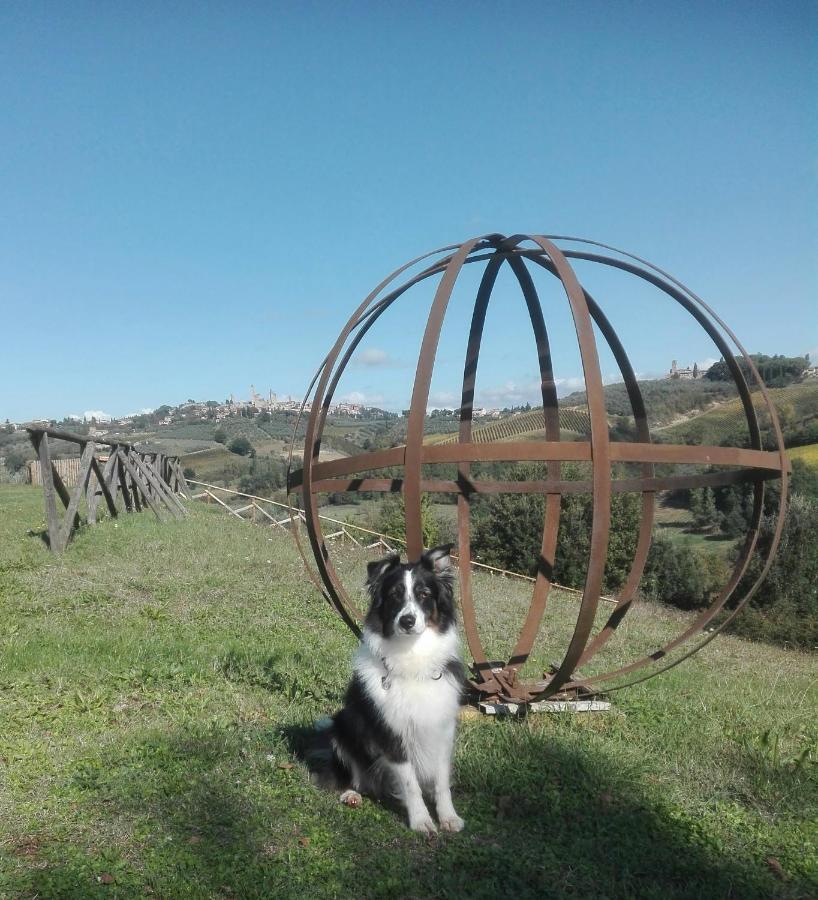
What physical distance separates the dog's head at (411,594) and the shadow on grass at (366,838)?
A: 3.39 ft

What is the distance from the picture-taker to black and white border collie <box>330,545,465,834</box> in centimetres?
371

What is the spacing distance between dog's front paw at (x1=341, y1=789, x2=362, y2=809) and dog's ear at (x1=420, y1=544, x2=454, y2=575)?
1.33 metres

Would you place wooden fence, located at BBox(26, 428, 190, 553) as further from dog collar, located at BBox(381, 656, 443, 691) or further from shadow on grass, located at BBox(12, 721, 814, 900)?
dog collar, located at BBox(381, 656, 443, 691)

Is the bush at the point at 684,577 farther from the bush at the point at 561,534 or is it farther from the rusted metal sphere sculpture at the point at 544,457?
the rusted metal sphere sculpture at the point at 544,457

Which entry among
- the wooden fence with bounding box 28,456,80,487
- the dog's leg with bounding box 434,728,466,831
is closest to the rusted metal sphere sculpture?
the dog's leg with bounding box 434,728,466,831

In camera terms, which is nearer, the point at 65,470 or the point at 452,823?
the point at 452,823

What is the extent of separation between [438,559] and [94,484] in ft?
41.4

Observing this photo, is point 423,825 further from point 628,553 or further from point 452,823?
point 628,553

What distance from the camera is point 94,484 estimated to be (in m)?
14.6

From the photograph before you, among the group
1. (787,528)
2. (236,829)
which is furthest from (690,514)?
(236,829)

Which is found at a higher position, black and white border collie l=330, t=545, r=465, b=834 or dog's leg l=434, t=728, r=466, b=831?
black and white border collie l=330, t=545, r=465, b=834

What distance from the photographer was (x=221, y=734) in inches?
183

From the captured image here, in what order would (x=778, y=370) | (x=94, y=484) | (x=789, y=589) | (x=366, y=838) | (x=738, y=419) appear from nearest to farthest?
(x=366, y=838) → (x=94, y=484) → (x=789, y=589) → (x=738, y=419) → (x=778, y=370)

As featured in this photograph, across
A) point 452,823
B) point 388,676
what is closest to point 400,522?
point 388,676
